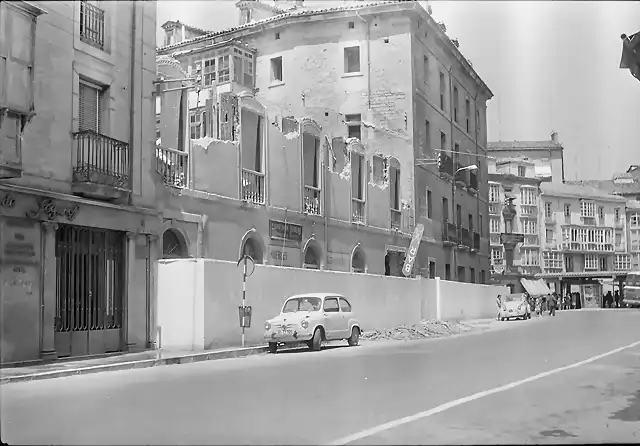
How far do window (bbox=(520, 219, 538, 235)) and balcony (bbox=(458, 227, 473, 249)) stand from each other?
47069 millimetres

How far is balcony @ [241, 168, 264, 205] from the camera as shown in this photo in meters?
27.7

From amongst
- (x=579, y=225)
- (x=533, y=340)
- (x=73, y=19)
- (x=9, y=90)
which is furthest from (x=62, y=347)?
(x=579, y=225)

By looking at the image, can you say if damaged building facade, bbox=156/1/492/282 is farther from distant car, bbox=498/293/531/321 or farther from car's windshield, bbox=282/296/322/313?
car's windshield, bbox=282/296/322/313

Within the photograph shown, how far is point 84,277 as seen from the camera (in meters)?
19.9

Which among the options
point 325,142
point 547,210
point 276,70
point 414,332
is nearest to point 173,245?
point 414,332

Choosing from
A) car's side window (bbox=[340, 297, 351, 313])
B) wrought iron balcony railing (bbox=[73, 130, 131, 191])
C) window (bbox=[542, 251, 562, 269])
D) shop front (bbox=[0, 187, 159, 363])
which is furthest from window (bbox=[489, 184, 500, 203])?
wrought iron balcony railing (bbox=[73, 130, 131, 191])

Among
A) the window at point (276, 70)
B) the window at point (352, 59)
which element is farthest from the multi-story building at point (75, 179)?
the window at point (276, 70)

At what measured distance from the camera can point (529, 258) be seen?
97.6 m

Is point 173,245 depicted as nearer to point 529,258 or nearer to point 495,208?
point 495,208

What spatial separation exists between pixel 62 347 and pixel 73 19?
23.7 ft

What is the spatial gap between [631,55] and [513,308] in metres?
42.2

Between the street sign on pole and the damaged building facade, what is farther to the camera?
the street sign on pole

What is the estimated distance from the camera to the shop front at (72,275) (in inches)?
686

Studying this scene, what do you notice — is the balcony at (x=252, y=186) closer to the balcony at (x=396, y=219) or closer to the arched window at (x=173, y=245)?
the arched window at (x=173, y=245)
